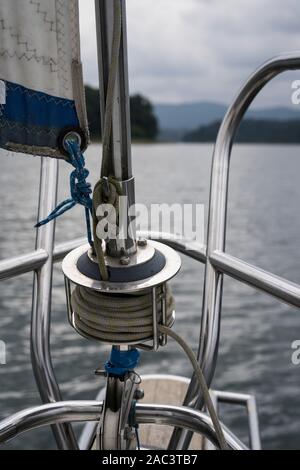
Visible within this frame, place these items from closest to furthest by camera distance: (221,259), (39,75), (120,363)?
(39,75) → (120,363) → (221,259)

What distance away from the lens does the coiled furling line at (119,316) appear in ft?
2.31

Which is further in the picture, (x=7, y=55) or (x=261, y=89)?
(x=261, y=89)

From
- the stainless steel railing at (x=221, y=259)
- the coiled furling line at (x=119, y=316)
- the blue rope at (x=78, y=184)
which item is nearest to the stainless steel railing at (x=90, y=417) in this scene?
the stainless steel railing at (x=221, y=259)

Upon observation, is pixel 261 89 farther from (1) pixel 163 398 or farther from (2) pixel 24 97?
(1) pixel 163 398

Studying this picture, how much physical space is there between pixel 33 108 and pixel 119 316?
0.99 ft

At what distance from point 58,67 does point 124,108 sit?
99mm

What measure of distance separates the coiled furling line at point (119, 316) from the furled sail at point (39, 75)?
0.71ft

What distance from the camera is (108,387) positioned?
80cm

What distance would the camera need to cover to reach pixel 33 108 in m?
0.64

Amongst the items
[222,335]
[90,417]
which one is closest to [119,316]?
[90,417]

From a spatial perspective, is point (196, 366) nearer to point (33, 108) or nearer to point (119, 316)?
point (119, 316)

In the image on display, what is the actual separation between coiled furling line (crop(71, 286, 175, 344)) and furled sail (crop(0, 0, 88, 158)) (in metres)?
A: 0.22

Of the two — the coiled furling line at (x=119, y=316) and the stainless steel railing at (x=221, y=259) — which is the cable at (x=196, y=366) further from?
the stainless steel railing at (x=221, y=259)

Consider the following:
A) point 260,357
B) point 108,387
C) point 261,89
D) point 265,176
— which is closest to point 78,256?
point 108,387
